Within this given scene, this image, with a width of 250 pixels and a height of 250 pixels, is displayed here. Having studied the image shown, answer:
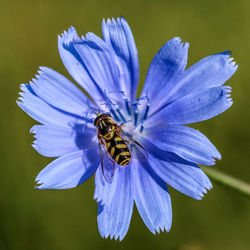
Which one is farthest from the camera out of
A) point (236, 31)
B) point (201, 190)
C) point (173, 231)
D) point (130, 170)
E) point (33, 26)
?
point (33, 26)

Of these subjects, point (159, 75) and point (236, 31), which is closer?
point (159, 75)


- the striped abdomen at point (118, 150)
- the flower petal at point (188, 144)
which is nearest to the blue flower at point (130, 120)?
the flower petal at point (188, 144)

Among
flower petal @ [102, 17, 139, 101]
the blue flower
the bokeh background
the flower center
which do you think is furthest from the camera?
the bokeh background

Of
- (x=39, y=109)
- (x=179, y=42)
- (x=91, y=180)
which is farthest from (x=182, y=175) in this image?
(x=91, y=180)

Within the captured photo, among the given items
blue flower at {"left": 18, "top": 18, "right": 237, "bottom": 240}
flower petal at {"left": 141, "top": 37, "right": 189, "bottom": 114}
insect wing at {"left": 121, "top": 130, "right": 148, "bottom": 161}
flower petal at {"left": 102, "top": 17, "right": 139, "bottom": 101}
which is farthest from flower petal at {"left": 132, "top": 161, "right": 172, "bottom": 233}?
flower petal at {"left": 102, "top": 17, "right": 139, "bottom": 101}

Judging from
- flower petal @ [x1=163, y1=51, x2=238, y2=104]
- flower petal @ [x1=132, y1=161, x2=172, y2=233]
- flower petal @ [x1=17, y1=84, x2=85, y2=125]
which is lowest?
flower petal @ [x1=132, y1=161, x2=172, y2=233]

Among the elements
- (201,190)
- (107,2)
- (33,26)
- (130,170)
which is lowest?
(201,190)

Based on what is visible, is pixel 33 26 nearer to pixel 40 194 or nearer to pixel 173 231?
pixel 40 194

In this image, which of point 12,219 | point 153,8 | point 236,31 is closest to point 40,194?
point 12,219

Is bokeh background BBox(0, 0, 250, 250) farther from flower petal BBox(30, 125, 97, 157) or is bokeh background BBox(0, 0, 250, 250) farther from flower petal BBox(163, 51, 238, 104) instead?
flower petal BBox(163, 51, 238, 104)
